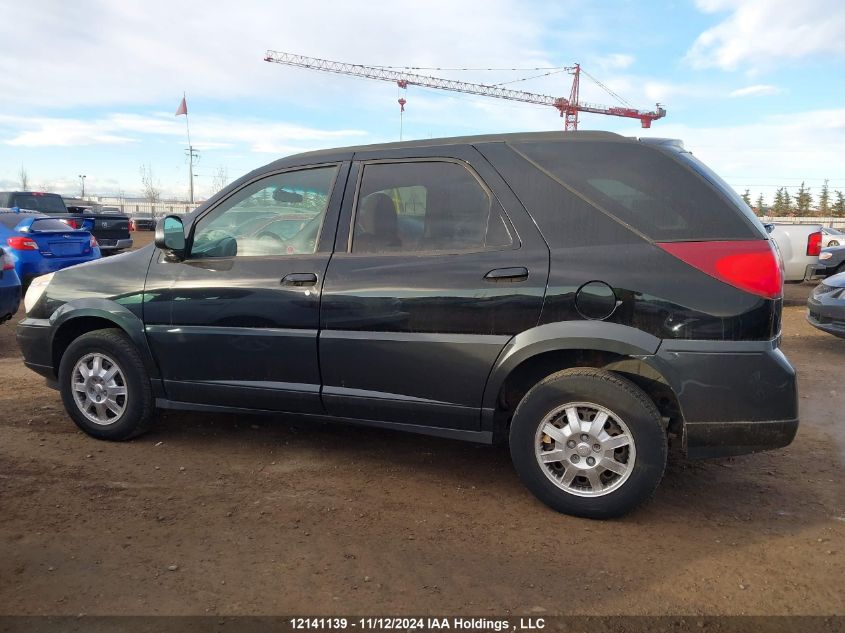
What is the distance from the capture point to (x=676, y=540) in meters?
3.03

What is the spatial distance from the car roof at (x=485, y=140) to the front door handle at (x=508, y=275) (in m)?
0.73

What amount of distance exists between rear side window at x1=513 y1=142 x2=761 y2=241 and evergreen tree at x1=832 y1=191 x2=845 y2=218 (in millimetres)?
72553

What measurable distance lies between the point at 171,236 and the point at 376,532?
218 centimetres

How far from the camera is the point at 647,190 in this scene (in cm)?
316

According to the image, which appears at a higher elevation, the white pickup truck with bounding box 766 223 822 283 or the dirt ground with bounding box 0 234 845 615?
the white pickup truck with bounding box 766 223 822 283

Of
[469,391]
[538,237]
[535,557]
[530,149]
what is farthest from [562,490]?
[530,149]

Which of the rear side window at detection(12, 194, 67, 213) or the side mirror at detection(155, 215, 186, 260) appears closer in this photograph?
Result: the side mirror at detection(155, 215, 186, 260)

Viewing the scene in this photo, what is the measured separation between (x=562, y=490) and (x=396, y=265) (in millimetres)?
1434

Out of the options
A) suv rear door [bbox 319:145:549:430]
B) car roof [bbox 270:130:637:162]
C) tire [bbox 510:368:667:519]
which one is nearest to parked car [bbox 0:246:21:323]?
car roof [bbox 270:130:637:162]

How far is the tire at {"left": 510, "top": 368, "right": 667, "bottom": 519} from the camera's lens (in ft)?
10.0

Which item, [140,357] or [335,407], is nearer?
[335,407]

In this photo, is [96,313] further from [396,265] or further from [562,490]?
[562,490]

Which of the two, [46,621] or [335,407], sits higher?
[335,407]

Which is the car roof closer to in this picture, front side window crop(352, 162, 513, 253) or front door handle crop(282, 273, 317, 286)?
front side window crop(352, 162, 513, 253)
